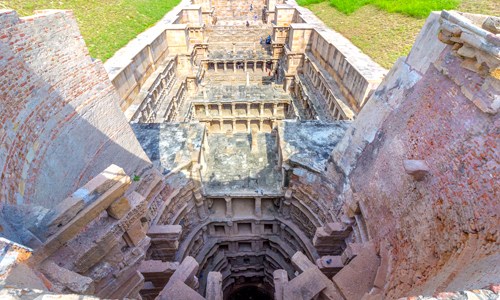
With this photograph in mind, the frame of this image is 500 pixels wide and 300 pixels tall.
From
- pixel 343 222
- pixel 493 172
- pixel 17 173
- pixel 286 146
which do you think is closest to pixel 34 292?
pixel 17 173

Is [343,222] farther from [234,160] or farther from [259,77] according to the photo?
[259,77]

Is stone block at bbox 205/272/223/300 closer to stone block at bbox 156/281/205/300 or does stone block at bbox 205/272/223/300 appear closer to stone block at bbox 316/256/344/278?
stone block at bbox 156/281/205/300

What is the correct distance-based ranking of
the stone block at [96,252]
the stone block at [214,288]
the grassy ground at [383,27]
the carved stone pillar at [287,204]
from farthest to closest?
the grassy ground at [383,27] → the carved stone pillar at [287,204] → the stone block at [214,288] → the stone block at [96,252]

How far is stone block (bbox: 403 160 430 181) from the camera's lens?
6.24 metres

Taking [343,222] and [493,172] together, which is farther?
[343,222]

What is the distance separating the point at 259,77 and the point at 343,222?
998 inches

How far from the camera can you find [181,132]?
46.5ft

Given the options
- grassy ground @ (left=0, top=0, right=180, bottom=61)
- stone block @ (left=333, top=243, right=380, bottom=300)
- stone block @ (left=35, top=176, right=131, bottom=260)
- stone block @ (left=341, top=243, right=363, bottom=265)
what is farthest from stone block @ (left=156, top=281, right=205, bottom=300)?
grassy ground @ (left=0, top=0, right=180, bottom=61)

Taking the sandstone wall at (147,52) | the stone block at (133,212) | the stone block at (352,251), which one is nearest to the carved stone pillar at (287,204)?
the stone block at (352,251)

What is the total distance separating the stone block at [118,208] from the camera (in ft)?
20.1

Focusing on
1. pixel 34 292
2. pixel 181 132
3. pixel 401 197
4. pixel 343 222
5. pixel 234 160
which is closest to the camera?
pixel 34 292

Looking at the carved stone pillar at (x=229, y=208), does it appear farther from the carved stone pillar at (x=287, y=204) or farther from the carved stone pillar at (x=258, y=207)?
the carved stone pillar at (x=287, y=204)

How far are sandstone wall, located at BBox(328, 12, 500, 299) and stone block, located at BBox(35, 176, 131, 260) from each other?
23.6 ft

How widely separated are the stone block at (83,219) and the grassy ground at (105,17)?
14.4 metres
